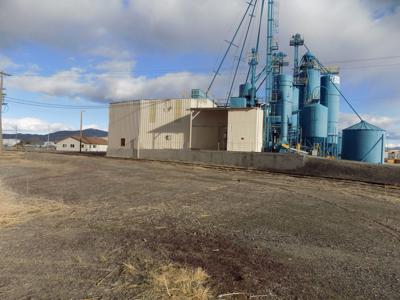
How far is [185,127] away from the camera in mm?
41406

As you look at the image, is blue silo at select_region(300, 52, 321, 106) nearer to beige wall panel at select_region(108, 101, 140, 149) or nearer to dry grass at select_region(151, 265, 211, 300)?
beige wall panel at select_region(108, 101, 140, 149)

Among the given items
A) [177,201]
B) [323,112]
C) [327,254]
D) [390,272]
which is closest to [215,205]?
[177,201]

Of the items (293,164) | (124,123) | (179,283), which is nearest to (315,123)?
(293,164)

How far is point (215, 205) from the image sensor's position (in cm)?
1144

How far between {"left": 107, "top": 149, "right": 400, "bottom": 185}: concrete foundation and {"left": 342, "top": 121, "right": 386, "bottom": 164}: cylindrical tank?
1217 centimetres

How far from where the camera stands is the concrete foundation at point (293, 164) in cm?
2128

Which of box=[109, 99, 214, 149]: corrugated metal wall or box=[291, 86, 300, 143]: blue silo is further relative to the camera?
box=[291, 86, 300, 143]: blue silo

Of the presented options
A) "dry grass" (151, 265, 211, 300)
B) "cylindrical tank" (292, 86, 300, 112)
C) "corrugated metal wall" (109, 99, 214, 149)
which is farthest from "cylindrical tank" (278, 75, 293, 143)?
"dry grass" (151, 265, 211, 300)

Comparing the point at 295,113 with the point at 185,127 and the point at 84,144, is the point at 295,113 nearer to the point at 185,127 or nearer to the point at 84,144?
the point at 185,127

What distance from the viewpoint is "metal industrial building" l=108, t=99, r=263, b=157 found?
3741 cm

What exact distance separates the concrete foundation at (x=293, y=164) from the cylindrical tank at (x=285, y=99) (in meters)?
12.1

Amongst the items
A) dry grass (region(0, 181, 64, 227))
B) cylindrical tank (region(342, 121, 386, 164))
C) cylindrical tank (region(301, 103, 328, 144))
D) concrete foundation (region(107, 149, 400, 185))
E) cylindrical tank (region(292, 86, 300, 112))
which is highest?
cylindrical tank (region(292, 86, 300, 112))

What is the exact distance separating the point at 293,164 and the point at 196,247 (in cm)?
2080

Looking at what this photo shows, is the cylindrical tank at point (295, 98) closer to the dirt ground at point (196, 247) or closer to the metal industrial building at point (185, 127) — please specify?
the metal industrial building at point (185, 127)
